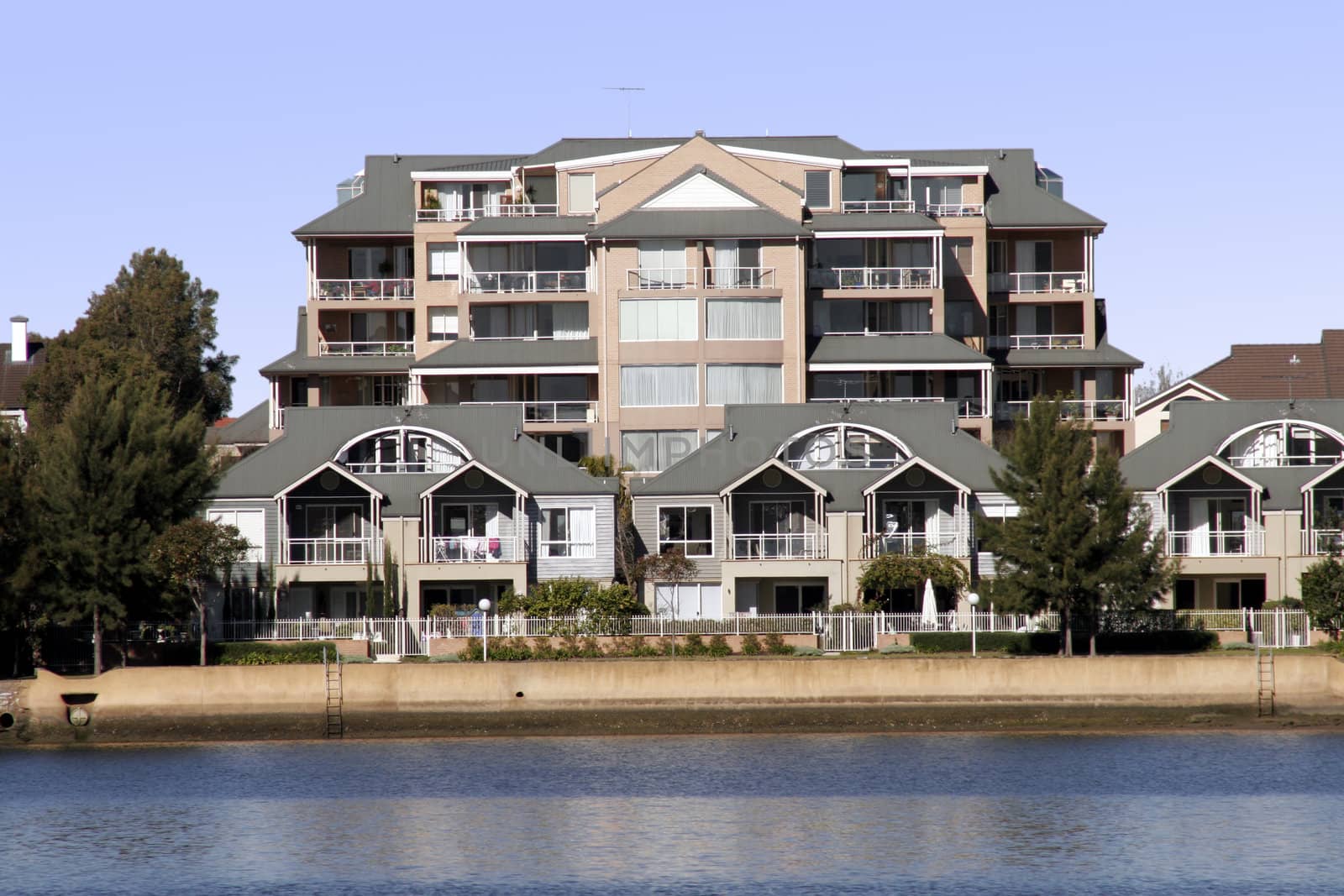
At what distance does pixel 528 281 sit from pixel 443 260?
19.2 feet

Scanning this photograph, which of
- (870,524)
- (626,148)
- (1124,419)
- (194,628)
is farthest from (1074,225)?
(194,628)

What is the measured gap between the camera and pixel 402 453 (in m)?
71.4

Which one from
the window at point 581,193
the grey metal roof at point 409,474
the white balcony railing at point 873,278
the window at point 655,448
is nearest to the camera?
the grey metal roof at point 409,474

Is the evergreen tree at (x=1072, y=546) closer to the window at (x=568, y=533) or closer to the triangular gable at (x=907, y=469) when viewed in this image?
the triangular gable at (x=907, y=469)

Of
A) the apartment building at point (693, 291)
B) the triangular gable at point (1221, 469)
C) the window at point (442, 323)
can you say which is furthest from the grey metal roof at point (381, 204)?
the triangular gable at point (1221, 469)

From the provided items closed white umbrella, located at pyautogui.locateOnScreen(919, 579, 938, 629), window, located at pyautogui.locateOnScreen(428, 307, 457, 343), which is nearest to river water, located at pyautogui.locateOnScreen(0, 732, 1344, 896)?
closed white umbrella, located at pyautogui.locateOnScreen(919, 579, 938, 629)

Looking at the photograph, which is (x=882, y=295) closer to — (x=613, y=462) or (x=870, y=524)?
(x=613, y=462)

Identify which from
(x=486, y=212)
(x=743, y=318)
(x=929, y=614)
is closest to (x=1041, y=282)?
(x=743, y=318)

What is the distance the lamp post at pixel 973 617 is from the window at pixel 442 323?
34.5 meters

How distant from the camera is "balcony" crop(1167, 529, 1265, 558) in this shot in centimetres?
6812

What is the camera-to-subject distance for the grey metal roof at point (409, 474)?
69750 millimetres

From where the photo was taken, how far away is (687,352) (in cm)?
8312

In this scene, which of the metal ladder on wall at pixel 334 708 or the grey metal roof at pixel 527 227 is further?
the grey metal roof at pixel 527 227

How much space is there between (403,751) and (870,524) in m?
20.1
